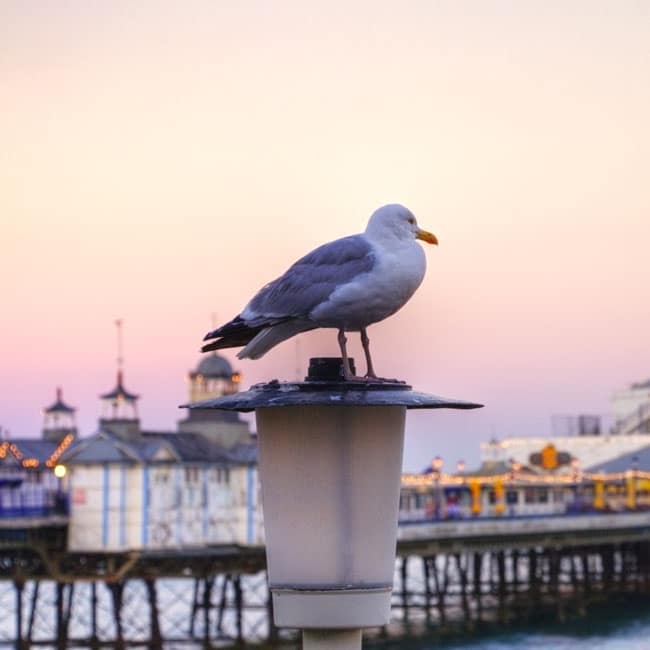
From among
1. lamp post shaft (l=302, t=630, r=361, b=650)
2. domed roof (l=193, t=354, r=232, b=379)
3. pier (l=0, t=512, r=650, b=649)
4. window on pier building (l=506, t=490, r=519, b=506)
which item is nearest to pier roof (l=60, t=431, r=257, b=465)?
pier (l=0, t=512, r=650, b=649)

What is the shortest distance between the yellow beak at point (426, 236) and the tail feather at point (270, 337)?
1.81ft

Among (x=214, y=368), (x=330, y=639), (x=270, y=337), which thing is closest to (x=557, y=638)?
(x=214, y=368)

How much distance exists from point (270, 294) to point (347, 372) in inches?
24.5

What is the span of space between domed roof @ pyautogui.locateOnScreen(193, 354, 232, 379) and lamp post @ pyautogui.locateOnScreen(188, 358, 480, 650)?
188 ft

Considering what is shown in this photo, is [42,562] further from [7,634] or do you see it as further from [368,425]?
[368,425]

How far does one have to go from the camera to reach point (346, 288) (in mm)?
6867

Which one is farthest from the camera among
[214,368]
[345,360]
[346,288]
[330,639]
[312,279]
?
[214,368]

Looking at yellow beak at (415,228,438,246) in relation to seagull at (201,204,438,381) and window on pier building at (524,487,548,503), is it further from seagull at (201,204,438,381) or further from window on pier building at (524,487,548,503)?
window on pier building at (524,487,548,503)

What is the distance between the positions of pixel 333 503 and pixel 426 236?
1.11m

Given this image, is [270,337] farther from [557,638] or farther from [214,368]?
[557,638]

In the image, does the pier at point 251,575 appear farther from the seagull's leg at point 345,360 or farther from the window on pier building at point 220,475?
the seagull's leg at point 345,360

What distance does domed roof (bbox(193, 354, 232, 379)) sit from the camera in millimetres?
63844

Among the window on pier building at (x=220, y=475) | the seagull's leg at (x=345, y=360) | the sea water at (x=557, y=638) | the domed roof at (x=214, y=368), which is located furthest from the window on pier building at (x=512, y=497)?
the seagull's leg at (x=345, y=360)

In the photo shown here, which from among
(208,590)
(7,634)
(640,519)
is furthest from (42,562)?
(640,519)
